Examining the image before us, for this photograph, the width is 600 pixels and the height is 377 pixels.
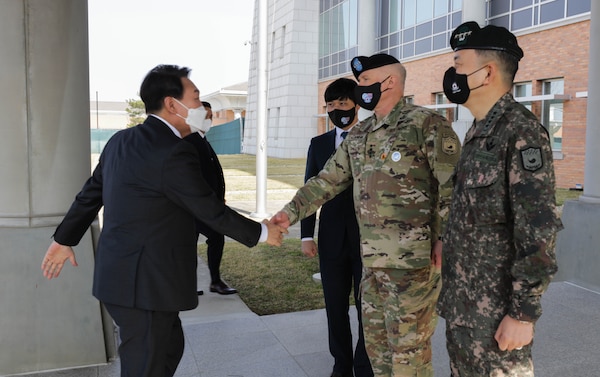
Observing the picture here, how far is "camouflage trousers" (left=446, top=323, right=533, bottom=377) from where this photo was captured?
7.33 ft

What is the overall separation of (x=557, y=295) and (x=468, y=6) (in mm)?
15569

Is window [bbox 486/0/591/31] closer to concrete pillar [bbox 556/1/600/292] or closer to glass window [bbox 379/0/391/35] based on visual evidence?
glass window [bbox 379/0/391/35]

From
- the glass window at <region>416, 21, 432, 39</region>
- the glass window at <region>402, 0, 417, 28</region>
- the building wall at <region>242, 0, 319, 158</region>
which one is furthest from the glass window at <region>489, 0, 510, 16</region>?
the building wall at <region>242, 0, 319, 158</region>

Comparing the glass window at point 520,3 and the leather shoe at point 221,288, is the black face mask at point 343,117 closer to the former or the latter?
the leather shoe at point 221,288

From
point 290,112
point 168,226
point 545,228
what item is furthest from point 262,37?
point 290,112

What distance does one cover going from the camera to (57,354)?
13.3 feet

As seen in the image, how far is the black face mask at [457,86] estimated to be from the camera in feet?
7.88

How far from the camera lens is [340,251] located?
3.80 meters

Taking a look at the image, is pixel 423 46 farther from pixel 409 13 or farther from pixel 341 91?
pixel 341 91

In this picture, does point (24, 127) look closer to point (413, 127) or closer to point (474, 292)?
point (413, 127)

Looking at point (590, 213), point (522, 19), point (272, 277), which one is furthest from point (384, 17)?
point (590, 213)

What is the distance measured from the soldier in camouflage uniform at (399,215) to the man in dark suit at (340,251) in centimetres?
64

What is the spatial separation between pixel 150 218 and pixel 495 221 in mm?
1554

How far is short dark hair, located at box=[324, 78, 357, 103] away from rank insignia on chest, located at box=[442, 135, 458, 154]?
108 cm
